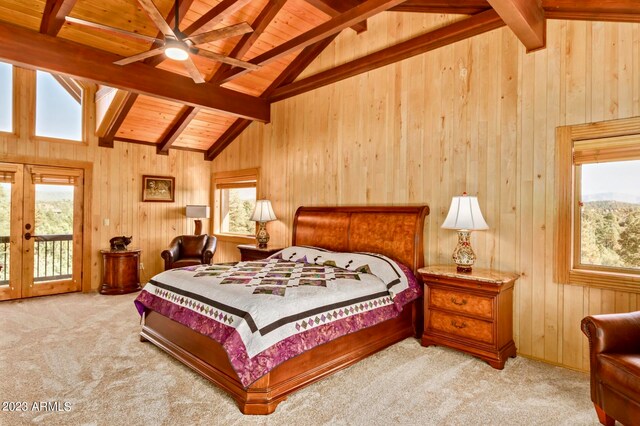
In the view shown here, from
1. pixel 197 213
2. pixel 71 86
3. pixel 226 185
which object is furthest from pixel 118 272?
pixel 71 86

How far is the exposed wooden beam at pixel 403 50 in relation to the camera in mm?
3403

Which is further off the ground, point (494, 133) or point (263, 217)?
point (494, 133)

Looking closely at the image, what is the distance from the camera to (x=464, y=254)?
330 cm

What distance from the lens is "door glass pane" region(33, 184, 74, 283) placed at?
5.35 meters

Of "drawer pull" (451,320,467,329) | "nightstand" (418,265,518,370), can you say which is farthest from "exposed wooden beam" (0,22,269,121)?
"drawer pull" (451,320,467,329)

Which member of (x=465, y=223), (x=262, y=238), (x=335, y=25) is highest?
(x=335, y=25)

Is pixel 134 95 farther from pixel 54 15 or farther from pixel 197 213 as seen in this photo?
pixel 197 213

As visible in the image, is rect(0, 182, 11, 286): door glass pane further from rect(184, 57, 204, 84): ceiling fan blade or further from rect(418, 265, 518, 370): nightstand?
rect(418, 265, 518, 370): nightstand

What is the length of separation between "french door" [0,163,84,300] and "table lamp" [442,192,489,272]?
5.62 meters

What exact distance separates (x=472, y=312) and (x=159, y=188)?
5.60m

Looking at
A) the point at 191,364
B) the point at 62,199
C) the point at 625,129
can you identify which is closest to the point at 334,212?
the point at 191,364

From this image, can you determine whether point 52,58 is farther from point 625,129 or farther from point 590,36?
point 625,129

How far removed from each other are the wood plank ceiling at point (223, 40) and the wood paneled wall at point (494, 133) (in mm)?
178

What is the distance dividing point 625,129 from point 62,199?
699 cm
